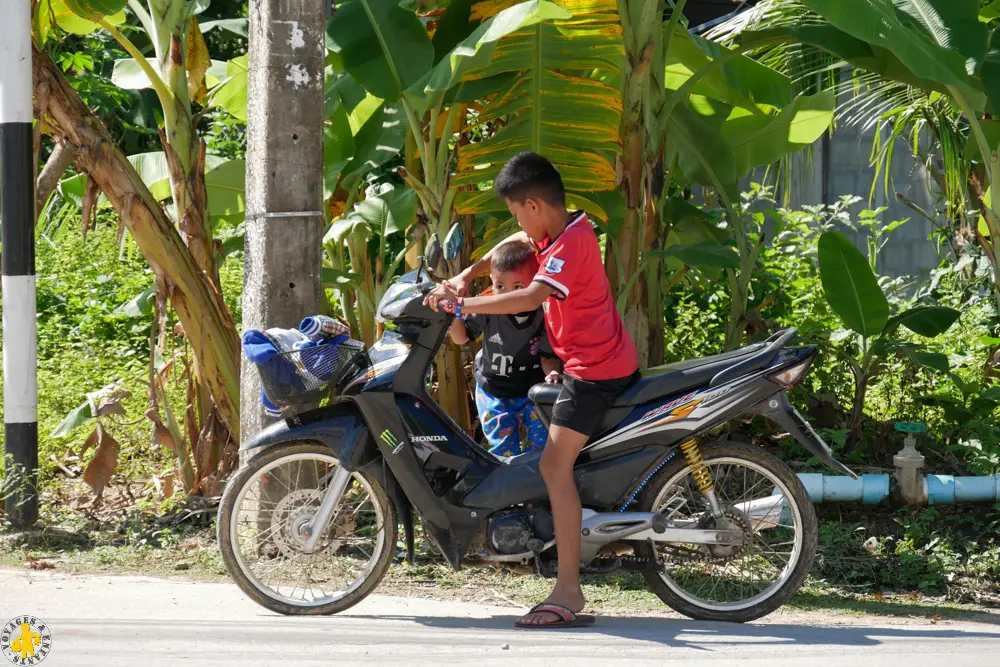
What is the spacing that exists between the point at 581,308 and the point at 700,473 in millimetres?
779

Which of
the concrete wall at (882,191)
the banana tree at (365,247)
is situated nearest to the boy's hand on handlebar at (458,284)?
the banana tree at (365,247)

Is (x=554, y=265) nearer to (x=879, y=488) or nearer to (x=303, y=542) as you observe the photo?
(x=303, y=542)

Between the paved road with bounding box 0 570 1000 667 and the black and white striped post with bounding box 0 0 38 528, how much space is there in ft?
2.82

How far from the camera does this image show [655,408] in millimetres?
4277

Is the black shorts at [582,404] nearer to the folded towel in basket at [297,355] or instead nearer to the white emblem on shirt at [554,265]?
the white emblem on shirt at [554,265]

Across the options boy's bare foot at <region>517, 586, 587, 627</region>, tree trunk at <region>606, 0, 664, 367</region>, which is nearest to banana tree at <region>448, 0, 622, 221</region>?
tree trunk at <region>606, 0, 664, 367</region>

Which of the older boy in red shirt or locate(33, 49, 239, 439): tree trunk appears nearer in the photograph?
the older boy in red shirt

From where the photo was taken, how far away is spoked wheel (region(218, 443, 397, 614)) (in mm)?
4312

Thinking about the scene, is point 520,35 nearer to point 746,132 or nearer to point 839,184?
point 746,132

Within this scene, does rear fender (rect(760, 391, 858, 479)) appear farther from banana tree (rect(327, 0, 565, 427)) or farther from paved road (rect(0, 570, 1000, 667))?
banana tree (rect(327, 0, 565, 427))

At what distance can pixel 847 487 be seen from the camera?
5.49 metres

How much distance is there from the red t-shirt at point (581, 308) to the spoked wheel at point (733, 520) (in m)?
0.47

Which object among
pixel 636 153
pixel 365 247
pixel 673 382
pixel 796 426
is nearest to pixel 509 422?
pixel 673 382
